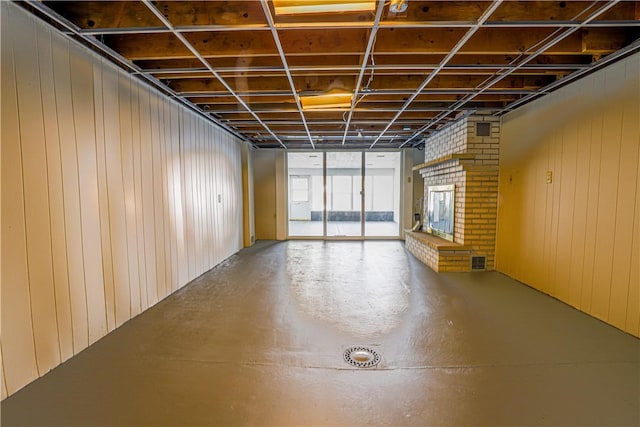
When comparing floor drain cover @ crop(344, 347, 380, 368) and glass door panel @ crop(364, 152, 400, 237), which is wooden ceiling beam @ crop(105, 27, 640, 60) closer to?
floor drain cover @ crop(344, 347, 380, 368)

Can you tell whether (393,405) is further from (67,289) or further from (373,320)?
(67,289)

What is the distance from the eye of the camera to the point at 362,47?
8.46 ft

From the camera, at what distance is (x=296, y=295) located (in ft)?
12.3

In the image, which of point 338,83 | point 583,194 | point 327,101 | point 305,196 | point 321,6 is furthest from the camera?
point 305,196

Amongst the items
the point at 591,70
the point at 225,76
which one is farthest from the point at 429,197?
the point at 225,76

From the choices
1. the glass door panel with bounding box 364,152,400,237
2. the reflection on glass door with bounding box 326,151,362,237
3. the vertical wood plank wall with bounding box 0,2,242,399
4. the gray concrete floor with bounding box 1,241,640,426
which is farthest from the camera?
the glass door panel with bounding box 364,152,400,237

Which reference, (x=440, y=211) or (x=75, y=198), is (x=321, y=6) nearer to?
(x=75, y=198)

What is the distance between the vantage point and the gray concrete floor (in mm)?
1748

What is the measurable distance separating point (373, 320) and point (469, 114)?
3.49 meters

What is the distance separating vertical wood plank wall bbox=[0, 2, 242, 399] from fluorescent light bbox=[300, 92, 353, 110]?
174 centimetres

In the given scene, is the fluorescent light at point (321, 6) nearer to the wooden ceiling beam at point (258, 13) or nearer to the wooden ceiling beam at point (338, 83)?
the wooden ceiling beam at point (258, 13)

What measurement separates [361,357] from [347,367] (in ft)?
0.61

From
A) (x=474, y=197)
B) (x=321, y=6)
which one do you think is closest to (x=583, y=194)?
(x=474, y=197)

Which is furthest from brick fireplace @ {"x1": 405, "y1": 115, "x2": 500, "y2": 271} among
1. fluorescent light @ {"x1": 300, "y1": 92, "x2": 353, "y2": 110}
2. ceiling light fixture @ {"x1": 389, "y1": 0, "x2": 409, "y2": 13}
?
ceiling light fixture @ {"x1": 389, "y1": 0, "x2": 409, "y2": 13}
